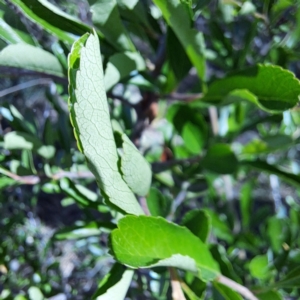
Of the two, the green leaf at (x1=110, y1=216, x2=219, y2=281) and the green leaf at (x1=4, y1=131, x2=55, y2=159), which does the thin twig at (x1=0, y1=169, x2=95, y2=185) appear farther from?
the green leaf at (x1=110, y1=216, x2=219, y2=281)

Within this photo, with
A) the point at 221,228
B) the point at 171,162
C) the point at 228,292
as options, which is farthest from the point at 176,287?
the point at 221,228

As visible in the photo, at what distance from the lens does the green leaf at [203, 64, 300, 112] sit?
→ 1.45 feet

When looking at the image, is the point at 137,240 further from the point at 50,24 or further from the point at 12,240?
the point at 12,240

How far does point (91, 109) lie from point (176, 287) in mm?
263

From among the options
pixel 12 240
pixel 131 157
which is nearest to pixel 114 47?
pixel 131 157

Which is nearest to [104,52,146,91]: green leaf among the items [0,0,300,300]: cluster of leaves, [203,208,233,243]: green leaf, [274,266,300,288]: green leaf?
[0,0,300,300]: cluster of leaves

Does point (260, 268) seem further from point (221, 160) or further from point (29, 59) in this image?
point (29, 59)

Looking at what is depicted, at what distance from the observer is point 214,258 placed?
1.61 ft

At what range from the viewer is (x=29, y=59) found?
1.39 ft

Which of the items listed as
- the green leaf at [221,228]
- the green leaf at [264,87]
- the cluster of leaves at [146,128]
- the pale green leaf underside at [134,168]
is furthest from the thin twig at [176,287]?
the green leaf at [221,228]

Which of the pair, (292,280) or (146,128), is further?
(146,128)

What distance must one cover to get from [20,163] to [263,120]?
41 cm

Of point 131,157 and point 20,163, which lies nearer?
point 131,157

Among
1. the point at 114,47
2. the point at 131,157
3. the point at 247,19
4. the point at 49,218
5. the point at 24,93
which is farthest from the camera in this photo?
the point at 49,218
